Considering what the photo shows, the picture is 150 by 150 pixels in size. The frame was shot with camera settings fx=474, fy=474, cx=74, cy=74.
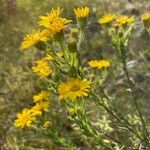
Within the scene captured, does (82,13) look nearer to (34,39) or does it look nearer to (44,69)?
(34,39)

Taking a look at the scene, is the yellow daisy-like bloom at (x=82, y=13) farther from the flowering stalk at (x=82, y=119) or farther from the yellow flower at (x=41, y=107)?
the yellow flower at (x=41, y=107)

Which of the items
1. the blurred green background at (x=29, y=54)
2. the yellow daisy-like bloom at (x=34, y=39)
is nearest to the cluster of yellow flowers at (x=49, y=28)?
the yellow daisy-like bloom at (x=34, y=39)

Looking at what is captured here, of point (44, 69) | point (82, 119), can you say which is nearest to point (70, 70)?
point (82, 119)

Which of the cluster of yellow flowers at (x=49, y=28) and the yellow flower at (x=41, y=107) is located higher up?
the cluster of yellow flowers at (x=49, y=28)

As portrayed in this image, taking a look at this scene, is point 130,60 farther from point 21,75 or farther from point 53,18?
point 53,18

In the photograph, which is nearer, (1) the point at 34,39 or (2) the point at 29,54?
(1) the point at 34,39

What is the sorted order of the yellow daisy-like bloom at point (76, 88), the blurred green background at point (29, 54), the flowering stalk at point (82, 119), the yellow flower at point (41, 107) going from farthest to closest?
the blurred green background at point (29, 54)
the yellow flower at point (41, 107)
the flowering stalk at point (82, 119)
the yellow daisy-like bloom at point (76, 88)

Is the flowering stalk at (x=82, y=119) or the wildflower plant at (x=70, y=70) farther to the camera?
the flowering stalk at (x=82, y=119)

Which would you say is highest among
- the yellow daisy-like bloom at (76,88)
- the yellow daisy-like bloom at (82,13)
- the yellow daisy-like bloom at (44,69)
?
the yellow daisy-like bloom at (82,13)

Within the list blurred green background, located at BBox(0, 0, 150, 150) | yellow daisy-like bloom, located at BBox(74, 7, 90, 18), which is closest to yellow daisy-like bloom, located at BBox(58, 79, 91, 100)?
yellow daisy-like bloom, located at BBox(74, 7, 90, 18)
